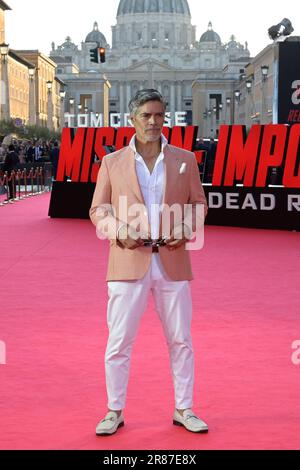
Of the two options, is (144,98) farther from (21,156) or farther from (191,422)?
(21,156)

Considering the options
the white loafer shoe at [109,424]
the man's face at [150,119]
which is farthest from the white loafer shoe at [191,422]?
the man's face at [150,119]

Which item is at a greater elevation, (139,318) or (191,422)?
(139,318)

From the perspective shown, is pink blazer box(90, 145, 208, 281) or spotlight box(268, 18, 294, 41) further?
spotlight box(268, 18, 294, 41)

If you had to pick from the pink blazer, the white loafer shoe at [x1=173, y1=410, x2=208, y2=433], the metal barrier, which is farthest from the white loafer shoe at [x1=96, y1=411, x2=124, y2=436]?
the metal barrier

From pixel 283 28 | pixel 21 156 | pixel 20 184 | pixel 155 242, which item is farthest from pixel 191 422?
pixel 21 156

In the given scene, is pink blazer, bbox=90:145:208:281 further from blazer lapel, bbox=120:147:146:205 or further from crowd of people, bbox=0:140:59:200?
crowd of people, bbox=0:140:59:200

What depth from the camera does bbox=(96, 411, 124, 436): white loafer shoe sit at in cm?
689

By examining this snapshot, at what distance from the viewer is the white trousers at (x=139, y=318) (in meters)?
6.85

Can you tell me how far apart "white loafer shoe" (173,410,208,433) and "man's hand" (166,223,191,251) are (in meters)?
1.13

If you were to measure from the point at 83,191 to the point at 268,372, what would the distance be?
1822 cm

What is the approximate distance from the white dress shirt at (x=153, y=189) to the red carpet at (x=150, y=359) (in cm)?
117

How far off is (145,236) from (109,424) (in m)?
1.27

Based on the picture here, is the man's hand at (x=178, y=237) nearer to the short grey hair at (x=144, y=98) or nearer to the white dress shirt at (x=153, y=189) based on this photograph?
the white dress shirt at (x=153, y=189)

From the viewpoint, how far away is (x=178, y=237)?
22.2ft
